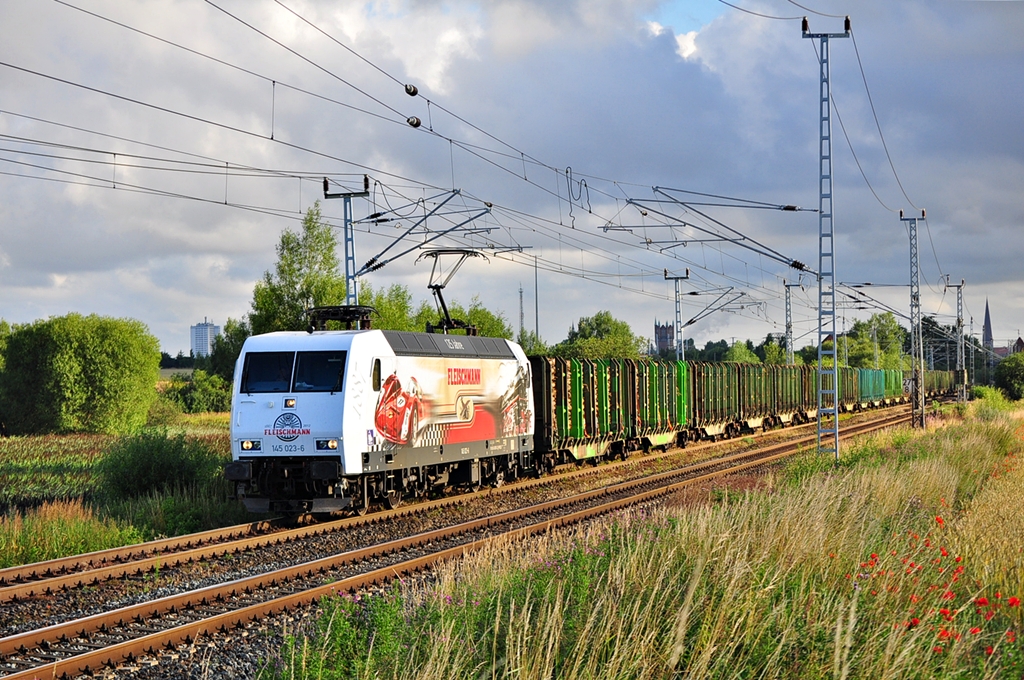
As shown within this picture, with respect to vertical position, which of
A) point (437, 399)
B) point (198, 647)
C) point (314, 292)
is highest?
point (314, 292)

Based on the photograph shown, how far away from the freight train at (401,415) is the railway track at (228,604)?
202 centimetres

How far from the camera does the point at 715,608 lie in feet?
22.4

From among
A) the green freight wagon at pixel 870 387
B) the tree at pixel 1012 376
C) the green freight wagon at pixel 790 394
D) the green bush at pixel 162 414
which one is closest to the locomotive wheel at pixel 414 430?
the green freight wagon at pixel 790 394

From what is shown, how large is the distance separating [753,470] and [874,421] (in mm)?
25518

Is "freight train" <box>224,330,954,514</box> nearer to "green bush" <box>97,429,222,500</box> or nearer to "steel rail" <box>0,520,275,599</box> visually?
"steel rail" <box>0,520,275,599</box>

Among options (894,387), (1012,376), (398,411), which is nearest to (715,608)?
(398,411)

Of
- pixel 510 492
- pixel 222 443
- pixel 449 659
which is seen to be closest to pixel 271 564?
pixel 449 659

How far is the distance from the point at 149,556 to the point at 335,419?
3720mm

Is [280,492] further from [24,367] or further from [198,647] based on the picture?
[24,367]

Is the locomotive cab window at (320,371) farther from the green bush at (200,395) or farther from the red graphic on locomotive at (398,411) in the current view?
the green bush at (200,395)

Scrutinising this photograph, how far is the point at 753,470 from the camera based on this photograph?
24.0 meters

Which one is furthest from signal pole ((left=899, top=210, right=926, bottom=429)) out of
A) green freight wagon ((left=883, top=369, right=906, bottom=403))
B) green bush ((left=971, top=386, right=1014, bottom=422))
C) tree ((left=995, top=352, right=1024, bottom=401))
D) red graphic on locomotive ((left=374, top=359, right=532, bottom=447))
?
tree ((left=995, top=352, right=1024, bottom=401))

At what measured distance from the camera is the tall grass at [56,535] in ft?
44.0

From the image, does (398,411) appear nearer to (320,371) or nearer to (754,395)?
(320,371)
